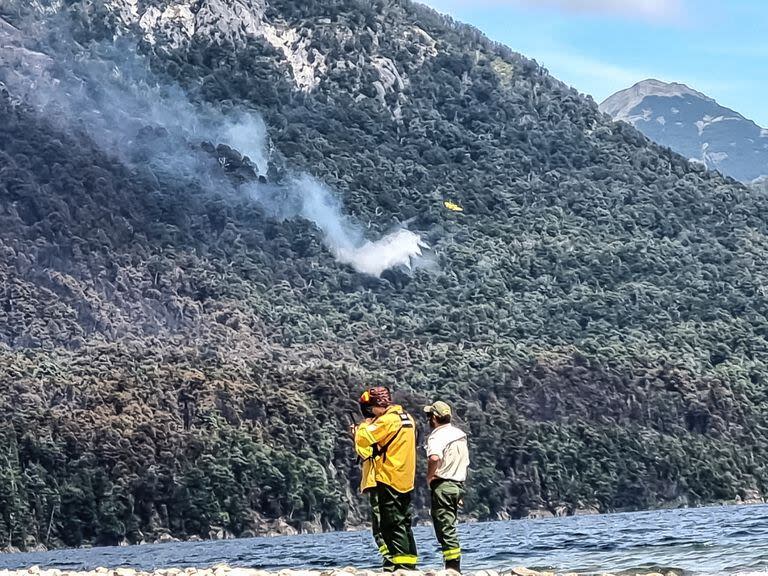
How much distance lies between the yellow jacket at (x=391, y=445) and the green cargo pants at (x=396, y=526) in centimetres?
17

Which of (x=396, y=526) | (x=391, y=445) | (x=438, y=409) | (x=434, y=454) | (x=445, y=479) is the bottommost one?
(x=396, y=526)

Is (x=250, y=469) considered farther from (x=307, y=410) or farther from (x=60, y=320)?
(x=60, y=320)

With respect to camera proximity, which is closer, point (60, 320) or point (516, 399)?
point (516, 399)

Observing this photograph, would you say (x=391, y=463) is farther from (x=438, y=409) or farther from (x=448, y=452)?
(x=438, y=409)

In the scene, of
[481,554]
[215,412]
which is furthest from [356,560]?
[215,412]

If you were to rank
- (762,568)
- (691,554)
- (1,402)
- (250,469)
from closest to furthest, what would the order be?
1. (762,568)
2. (691,554)
3. (250,469)
4. (1,402)

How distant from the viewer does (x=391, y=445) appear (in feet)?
73.3

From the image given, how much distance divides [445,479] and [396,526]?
0.96 meters

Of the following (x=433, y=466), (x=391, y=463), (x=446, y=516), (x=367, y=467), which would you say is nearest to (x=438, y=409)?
(x=433, y=466)

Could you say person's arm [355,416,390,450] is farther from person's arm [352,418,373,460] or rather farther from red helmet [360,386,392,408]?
red helmet [360,386,392,408]

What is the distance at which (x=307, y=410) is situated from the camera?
165000 millimetres

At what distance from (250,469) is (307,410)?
18.8 metres

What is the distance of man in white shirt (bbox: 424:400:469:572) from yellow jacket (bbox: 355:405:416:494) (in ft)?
1.09

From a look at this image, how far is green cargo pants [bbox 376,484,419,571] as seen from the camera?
2261cm
